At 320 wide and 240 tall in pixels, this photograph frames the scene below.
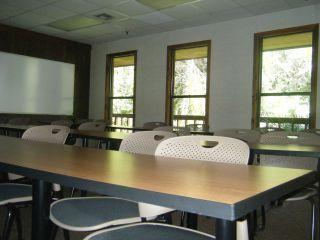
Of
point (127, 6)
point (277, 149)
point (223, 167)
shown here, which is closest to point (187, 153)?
point (223, 167)

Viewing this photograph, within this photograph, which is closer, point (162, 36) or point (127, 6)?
point (127, 6)

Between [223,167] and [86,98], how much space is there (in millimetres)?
7435

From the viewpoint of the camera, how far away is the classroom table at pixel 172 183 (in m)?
0.61

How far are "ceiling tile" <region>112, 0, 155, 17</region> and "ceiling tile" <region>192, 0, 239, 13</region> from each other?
33.9 inches

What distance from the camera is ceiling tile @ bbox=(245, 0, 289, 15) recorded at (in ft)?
16.1

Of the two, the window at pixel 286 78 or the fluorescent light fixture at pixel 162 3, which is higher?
the fluorescent light fixture at pixel 162 3

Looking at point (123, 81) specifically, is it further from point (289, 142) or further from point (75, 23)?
point (289, 142)

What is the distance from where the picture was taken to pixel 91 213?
1279 mm

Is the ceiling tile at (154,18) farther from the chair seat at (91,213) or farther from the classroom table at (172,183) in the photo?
the classroom table at (172,183)

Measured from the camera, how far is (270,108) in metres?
5.44

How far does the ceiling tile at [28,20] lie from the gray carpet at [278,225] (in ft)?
14.2

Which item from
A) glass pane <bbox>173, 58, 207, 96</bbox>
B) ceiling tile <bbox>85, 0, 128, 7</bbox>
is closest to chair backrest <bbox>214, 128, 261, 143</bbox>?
ceiling tile <bbox>85, 0, 128, 7</bbox>

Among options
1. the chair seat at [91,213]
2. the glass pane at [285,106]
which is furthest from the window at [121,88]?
the chair seat at [91,213]

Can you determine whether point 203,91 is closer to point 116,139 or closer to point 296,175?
point 116,139
